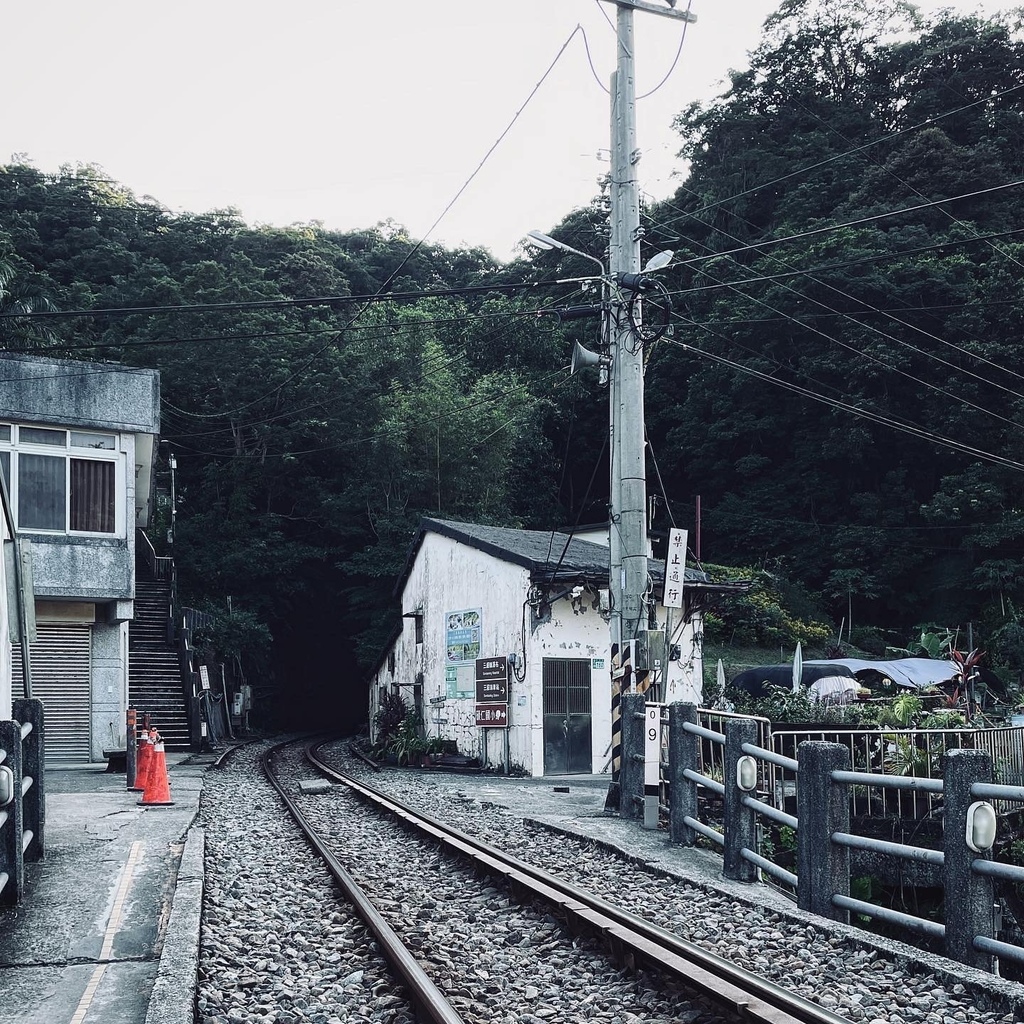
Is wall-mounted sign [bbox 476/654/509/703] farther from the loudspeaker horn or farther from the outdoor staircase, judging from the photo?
the loudspeaker horn

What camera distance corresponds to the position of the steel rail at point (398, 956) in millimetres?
5345

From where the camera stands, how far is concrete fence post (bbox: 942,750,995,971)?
636 centimetres

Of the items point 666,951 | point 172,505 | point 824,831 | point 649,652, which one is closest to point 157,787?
point 649,652

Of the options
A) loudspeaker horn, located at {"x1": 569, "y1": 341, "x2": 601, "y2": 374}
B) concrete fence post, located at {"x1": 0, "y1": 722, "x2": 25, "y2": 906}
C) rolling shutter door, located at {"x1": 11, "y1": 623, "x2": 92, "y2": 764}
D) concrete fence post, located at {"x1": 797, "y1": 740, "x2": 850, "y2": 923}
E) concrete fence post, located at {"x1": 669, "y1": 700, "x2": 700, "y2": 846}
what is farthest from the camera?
rolling shutter door, located at {"x1": 11, "y1": 623, "x2": 92, "y2": 764}

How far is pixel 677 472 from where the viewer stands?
2084 inches

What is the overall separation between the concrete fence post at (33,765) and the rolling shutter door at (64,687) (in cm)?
1406

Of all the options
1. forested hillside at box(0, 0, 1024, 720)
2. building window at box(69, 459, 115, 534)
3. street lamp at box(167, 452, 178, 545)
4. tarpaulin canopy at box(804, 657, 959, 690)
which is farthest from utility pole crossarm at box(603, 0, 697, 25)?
street lamp at box(167, 452, 178, 545)

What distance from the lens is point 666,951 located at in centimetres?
617

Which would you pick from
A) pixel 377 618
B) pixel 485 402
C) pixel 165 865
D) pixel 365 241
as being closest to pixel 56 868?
pixel 165 865

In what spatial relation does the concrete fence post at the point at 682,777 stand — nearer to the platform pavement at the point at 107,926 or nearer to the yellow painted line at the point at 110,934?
the platform pavement at the point at 107,926

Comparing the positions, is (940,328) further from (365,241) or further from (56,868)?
(56,868)

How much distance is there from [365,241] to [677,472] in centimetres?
2472

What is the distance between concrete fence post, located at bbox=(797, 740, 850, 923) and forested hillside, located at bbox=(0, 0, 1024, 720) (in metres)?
29.0

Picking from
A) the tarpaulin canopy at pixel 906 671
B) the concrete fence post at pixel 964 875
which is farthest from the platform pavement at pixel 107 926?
the tarpaulin canopy at pixel 906 671
